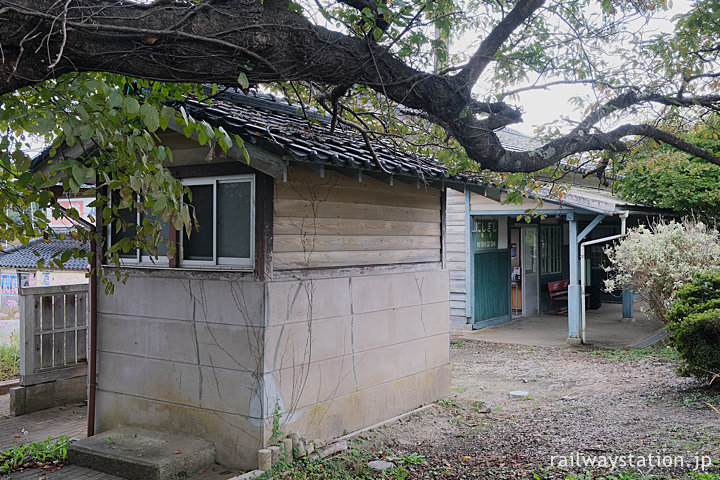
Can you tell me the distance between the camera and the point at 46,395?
851 centimetres

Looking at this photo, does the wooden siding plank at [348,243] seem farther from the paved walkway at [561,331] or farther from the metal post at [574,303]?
the paved walkway at [561,331]

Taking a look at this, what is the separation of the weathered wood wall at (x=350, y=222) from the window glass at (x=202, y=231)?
0.81 metres

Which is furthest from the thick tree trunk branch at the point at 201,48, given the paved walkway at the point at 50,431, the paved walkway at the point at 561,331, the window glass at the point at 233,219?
the paved walkway at the point at 561,331

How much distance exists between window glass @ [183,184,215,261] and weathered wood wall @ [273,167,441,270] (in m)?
0.81

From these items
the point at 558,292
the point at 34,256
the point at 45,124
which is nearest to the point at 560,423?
the point at 45,124

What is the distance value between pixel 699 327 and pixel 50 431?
26.4 ft

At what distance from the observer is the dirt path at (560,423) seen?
19.3 feet

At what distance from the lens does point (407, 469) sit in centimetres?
602

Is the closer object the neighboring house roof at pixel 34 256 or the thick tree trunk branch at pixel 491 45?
the thick tree trunk branch at pixel 491 45

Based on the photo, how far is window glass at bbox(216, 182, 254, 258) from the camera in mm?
6234

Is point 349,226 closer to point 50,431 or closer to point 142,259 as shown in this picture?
point 142,259

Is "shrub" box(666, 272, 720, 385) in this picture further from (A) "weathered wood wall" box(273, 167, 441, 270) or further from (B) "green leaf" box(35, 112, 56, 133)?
(B) "green leaf" box(35, 112, 56, 133)

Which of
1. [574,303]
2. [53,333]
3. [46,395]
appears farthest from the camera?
[574,303]

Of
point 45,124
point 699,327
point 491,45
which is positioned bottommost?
point 699,327
